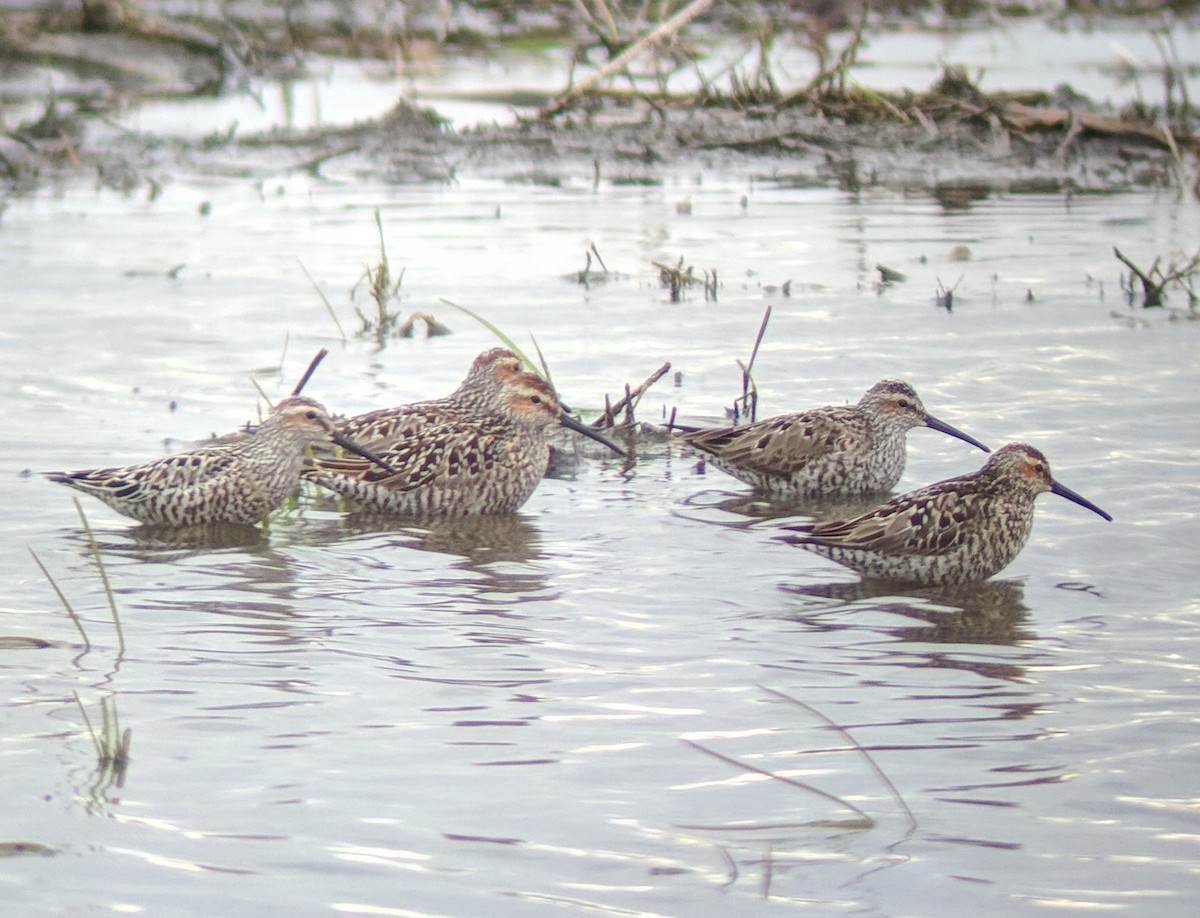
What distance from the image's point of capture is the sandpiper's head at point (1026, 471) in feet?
28.2

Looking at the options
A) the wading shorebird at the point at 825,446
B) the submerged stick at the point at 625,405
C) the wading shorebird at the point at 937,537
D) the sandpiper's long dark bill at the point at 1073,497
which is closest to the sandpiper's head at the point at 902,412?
the wading shorebird at the point at 825,446

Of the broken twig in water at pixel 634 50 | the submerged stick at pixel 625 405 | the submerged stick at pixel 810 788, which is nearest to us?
the submerged stick at pixel 810 788

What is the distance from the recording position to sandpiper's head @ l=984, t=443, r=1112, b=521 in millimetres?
8602

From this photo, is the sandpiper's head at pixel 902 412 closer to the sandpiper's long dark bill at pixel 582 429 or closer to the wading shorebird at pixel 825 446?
the wading shorebird at pixel 825 446

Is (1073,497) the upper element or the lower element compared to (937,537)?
upper

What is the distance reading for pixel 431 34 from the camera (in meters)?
28.4

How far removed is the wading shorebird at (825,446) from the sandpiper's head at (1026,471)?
1.28 meters

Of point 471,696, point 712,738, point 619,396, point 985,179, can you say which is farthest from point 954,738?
point 985,179

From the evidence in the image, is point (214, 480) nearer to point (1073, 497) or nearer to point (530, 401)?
point (530, 401)

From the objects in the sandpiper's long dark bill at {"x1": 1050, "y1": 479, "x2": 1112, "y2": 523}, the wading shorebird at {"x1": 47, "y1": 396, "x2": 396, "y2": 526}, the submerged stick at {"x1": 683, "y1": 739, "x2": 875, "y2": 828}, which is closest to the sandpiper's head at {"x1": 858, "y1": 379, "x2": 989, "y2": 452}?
the sandpiper's long dark bill at {"x1": 1050, "y1": 479, "x2": 1112, "y2": 523}

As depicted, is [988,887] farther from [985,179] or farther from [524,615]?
[985,179]

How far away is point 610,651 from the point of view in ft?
23.4

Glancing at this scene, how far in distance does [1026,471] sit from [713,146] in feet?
39.3

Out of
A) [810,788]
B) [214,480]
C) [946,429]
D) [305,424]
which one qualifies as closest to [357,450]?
[305,424]
